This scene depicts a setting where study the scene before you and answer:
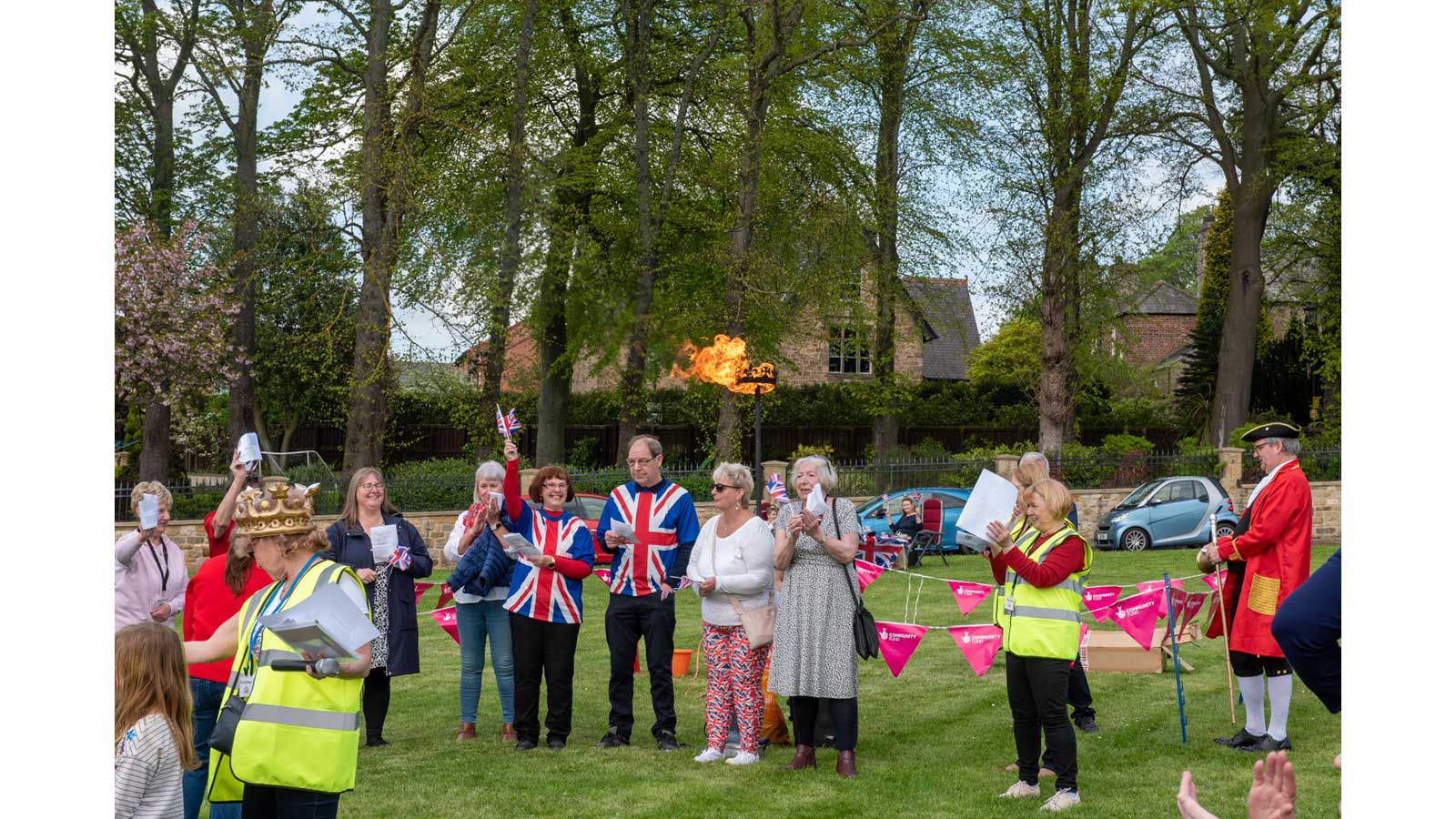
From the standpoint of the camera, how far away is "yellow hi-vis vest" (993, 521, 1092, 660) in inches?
253

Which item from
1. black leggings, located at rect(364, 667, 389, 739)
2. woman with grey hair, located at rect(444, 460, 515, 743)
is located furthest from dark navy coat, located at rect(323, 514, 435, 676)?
woman with grey hair, located at rect(444, 460, 515, 743)

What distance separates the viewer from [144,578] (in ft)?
21.8

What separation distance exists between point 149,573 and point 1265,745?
6.15 meters

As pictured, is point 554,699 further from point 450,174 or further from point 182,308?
point 182,308

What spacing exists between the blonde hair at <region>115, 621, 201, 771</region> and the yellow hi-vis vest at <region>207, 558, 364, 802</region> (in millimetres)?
164

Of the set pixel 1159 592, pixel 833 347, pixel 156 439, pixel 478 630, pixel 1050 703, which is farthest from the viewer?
pixel 833 347

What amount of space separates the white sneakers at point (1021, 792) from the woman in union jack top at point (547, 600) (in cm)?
263

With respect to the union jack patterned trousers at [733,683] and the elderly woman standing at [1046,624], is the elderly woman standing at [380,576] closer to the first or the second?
the union jack patterned trousers at [733,683]

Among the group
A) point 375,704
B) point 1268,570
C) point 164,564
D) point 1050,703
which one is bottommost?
point 375,704

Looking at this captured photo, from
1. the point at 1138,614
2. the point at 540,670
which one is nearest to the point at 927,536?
the point at 1138,614

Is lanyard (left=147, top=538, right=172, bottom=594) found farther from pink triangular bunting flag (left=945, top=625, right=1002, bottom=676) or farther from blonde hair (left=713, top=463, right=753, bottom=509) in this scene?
pink triangular bunting flag (left=945, top=625, right=1002, bottom=676)

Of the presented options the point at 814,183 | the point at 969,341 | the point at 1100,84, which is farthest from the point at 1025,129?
the point at 969,341

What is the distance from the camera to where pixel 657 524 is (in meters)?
7.92

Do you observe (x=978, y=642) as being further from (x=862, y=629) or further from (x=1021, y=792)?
(x=1021, y=792)
